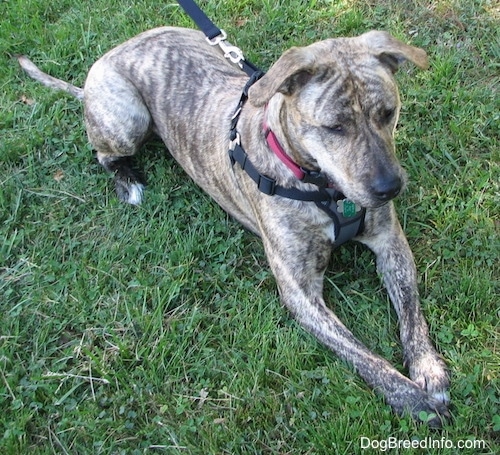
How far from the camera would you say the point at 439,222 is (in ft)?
12.1

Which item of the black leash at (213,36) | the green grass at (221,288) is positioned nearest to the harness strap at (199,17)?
the black leash at (213,36)

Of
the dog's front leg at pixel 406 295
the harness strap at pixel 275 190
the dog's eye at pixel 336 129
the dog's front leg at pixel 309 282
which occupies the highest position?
the dog's eye at pixel 336 129

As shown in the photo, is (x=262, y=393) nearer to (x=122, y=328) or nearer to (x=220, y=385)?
(x=220, y=385)

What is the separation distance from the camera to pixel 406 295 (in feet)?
10.9

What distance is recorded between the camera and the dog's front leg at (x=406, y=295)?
3.02 meters

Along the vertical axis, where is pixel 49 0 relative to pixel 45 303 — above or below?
above

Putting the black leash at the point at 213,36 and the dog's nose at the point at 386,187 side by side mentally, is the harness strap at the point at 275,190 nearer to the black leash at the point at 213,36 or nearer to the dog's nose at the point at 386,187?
the dog's nose at the point at 386,187

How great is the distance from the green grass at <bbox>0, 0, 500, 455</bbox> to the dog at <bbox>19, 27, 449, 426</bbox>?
0.38 feet

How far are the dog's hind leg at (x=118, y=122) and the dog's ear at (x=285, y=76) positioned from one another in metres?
1.51

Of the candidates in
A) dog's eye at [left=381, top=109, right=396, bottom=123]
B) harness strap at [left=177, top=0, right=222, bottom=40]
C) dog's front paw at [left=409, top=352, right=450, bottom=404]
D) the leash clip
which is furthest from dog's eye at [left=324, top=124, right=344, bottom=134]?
harness strap at [left=177, top=0, right=222, bottom=40]

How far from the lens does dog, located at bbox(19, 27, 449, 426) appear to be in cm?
289

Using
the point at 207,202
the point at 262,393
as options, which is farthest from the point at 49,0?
the point at 262,393

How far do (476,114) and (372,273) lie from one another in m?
1.37

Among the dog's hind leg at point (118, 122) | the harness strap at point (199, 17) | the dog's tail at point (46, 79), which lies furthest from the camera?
the dog's tail at point (46, 79)
